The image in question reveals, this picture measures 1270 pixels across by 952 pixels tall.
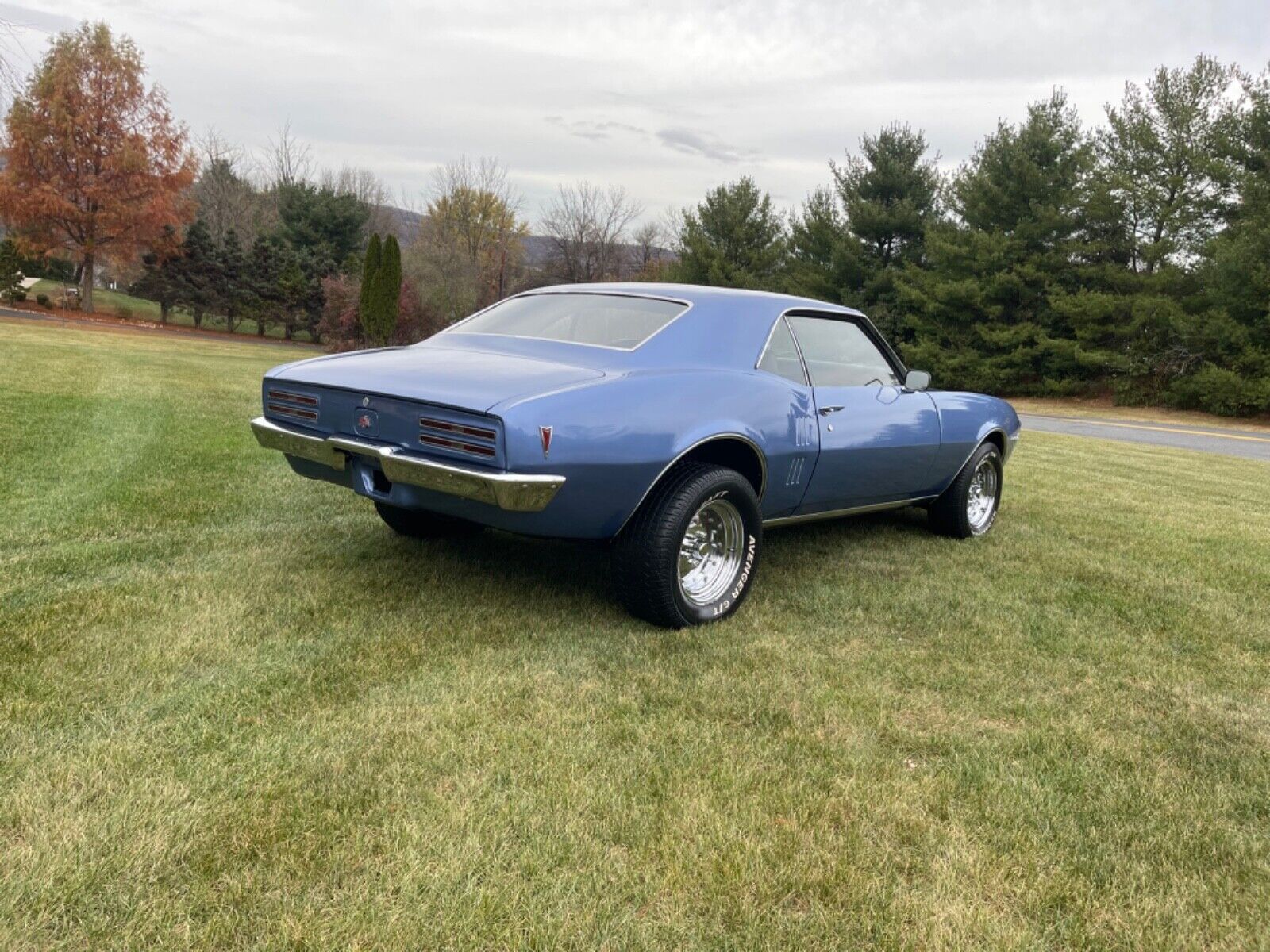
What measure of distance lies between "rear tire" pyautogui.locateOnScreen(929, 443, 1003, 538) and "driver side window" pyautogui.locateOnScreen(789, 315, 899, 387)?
0.91m

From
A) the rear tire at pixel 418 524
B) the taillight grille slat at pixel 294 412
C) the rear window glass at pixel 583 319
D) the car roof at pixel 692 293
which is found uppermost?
the car roof at pixel 692 293

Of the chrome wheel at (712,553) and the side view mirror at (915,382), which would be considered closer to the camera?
the chrome wheel at (712,553)

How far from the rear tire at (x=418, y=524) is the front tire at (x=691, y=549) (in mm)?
1335

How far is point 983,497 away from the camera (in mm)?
5957

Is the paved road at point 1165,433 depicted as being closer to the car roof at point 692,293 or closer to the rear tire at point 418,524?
the car roof at point 692,293

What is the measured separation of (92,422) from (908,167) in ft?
102

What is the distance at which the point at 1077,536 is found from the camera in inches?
231

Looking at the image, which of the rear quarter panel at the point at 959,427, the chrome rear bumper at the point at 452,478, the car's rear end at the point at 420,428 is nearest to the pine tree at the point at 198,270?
the car's rear end at the point at 420,428

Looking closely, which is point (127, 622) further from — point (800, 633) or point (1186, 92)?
point (1186, 92)

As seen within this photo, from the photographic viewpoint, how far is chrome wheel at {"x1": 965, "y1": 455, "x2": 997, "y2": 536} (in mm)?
5746

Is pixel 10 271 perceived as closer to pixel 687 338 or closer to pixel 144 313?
pixel 144 313

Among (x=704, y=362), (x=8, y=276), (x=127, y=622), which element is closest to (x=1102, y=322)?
(x=704, y=362)

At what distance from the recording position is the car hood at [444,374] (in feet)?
10.3

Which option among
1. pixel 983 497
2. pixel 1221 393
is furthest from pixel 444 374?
pixel 1221 393
